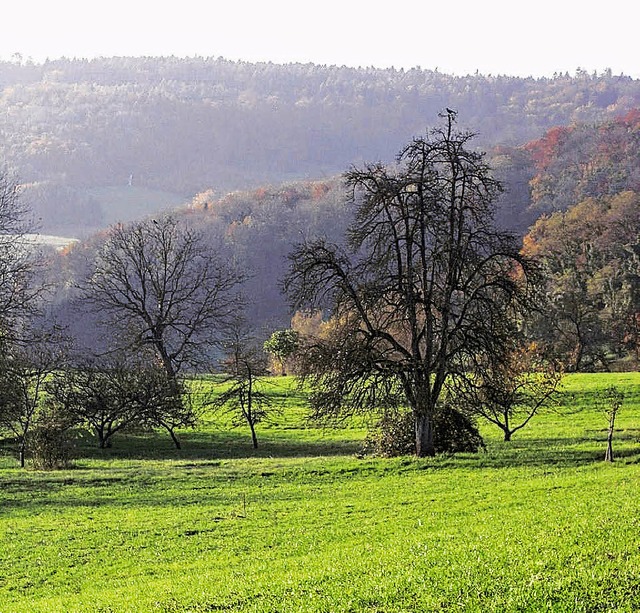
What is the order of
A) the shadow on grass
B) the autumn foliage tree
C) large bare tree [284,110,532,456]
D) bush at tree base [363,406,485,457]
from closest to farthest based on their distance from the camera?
large bare tree [284,110,532,456]
bush at tree base [363,406,485,457]
the shadow on grass
the autumn foliage tree

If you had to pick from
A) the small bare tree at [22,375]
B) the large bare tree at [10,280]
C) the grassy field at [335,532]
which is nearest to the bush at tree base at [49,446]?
the small bare tree at [22,375]

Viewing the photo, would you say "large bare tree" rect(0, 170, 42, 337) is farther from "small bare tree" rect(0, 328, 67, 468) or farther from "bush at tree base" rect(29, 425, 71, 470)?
"bush at tree base" rect(29, 425, 71, 470)

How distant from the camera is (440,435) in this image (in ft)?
95.7

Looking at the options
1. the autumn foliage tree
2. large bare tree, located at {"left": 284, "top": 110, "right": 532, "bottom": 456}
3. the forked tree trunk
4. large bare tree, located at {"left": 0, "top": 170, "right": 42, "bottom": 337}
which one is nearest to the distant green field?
the autumn foliage tree

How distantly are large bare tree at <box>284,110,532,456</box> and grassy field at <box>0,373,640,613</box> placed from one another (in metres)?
3.22

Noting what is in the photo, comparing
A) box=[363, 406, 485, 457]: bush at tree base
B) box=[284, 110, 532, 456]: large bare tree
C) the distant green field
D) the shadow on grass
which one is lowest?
the shadow on grass

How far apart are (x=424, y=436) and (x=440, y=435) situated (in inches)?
70.3

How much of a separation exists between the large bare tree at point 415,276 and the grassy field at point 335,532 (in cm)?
322

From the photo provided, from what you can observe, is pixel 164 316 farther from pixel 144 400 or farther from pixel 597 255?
pixel 597 255

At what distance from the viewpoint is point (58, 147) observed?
195125 mm

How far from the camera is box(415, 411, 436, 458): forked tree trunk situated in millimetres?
27487

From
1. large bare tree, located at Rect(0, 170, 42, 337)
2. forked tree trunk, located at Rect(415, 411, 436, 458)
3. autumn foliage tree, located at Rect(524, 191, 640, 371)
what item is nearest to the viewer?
forked tree trunk, located at Rect(415, 411, 436, 458)

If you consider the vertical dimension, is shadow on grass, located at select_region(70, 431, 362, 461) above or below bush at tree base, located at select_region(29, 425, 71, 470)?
below

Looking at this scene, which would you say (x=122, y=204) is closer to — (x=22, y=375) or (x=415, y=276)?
(x=22, y=375)
